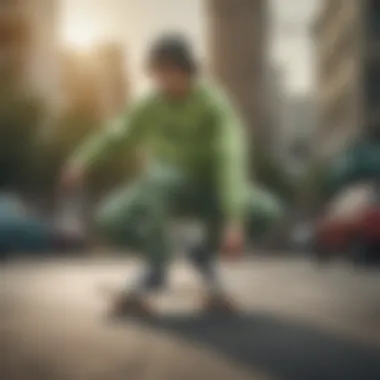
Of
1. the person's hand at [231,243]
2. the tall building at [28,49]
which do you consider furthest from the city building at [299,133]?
the tall building at [28,49]

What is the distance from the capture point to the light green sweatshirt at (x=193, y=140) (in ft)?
3.84

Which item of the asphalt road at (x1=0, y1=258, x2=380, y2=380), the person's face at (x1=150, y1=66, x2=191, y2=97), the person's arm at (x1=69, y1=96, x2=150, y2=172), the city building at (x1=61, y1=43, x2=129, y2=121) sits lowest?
the asphalt road at (x1=0, y1=258, x2=380, y2=380)

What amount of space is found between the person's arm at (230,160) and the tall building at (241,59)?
0.06 ft

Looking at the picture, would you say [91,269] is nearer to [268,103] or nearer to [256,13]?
[268,103]

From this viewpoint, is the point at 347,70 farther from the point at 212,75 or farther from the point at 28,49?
the point at 28,49

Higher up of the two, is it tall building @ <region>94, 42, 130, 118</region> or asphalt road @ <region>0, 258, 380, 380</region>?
tall building @ <region>94, 42, 130, 118</region>

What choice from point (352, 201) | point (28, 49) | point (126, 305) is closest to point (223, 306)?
point (126, 305)

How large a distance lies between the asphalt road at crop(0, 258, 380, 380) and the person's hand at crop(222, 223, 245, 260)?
0.02 meters

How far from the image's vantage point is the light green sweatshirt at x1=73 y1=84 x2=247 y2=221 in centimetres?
117

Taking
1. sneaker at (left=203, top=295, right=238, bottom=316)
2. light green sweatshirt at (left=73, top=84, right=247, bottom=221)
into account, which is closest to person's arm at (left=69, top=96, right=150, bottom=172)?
light green sweatshirt at (left=73, top=84, right=247, bottom=221)

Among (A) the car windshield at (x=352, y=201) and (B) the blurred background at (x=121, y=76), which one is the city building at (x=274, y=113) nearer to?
(B) the blurred background at (x=121, y=76)

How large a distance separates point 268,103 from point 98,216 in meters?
0.30

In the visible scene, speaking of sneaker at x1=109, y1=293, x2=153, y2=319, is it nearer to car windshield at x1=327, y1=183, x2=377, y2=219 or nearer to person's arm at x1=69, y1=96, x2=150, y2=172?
person's arm at x1=69, y1=96, x2=150, y2=172

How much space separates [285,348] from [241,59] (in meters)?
0.43
